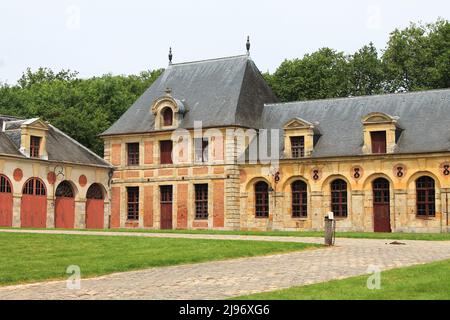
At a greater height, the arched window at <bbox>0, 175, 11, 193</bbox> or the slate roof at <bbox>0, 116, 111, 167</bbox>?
the slate roof at <bbox>0, 116, 111, 167</bbox>

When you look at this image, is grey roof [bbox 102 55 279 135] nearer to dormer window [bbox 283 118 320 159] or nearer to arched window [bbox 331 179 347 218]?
dormer window [bbox 283 118 320 159]

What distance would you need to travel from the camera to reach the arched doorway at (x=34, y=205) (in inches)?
1433

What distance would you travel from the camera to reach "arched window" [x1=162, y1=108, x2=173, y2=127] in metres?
40.9

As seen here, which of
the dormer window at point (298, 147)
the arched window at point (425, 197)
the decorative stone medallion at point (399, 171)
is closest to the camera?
the arched window at point (425, 197)

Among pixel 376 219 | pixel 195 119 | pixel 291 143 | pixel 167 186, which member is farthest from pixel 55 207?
pixel 376 219

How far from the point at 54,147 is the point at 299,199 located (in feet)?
43.5

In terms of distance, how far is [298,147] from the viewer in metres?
37.7

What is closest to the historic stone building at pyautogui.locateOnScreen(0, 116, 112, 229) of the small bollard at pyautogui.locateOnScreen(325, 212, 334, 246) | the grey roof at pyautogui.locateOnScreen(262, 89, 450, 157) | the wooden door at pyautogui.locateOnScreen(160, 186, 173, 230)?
the wooden door at pyautogui.locateOnScreen(160, 186, 173, 230)

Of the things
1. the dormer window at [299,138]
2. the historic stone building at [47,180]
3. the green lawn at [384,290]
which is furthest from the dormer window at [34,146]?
the green lawn at [384,290]

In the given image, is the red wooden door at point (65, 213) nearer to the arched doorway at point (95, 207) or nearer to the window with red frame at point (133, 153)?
the arched doorway at point (95, 207)

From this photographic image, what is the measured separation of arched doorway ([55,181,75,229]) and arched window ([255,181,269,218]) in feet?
31.9

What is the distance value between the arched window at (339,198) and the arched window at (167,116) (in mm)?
9938
